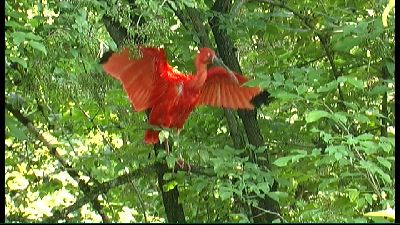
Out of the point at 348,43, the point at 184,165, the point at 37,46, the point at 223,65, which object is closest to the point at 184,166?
the point at 184,165

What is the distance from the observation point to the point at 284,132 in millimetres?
2822

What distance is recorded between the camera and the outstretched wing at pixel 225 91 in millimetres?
2623

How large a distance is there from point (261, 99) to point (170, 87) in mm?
337

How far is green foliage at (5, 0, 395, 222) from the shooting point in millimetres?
2070

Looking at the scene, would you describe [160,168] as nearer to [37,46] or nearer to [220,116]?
[220,116]

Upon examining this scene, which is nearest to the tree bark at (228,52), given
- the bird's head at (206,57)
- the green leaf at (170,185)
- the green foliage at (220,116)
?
the green foliage at (220,116)

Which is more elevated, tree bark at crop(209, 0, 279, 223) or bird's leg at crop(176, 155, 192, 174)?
tree bark at crop(209, 0, 279, 223)

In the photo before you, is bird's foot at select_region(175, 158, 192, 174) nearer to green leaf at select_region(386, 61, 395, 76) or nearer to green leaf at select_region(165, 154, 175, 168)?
green leaf at select_region(165, 154, 175, 168)

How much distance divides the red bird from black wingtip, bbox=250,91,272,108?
0.05 ft

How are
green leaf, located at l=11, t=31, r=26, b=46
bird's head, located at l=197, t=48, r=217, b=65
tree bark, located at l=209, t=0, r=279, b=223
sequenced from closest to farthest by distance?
green leaf, located at l=11, t=31, r=26, b=46 → bird's head, located at l=197, t=48, r=217, b=65 → tree bark, located at l=209, t=0, r=279, b=223

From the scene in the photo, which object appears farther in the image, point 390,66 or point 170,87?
point 170,87

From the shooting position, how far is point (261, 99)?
2.66 metres

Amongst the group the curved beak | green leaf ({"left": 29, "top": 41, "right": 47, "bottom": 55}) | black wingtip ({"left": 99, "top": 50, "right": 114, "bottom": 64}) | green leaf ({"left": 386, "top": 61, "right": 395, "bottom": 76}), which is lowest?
green leaf ({"left": 386, "top": 61, "right": 395, "bottom": 76})

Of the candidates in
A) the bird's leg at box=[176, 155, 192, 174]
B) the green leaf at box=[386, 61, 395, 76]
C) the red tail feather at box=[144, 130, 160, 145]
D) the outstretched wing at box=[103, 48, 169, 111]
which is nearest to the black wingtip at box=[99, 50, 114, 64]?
the outstretched wing at box=[103, 48, 169, 111]
